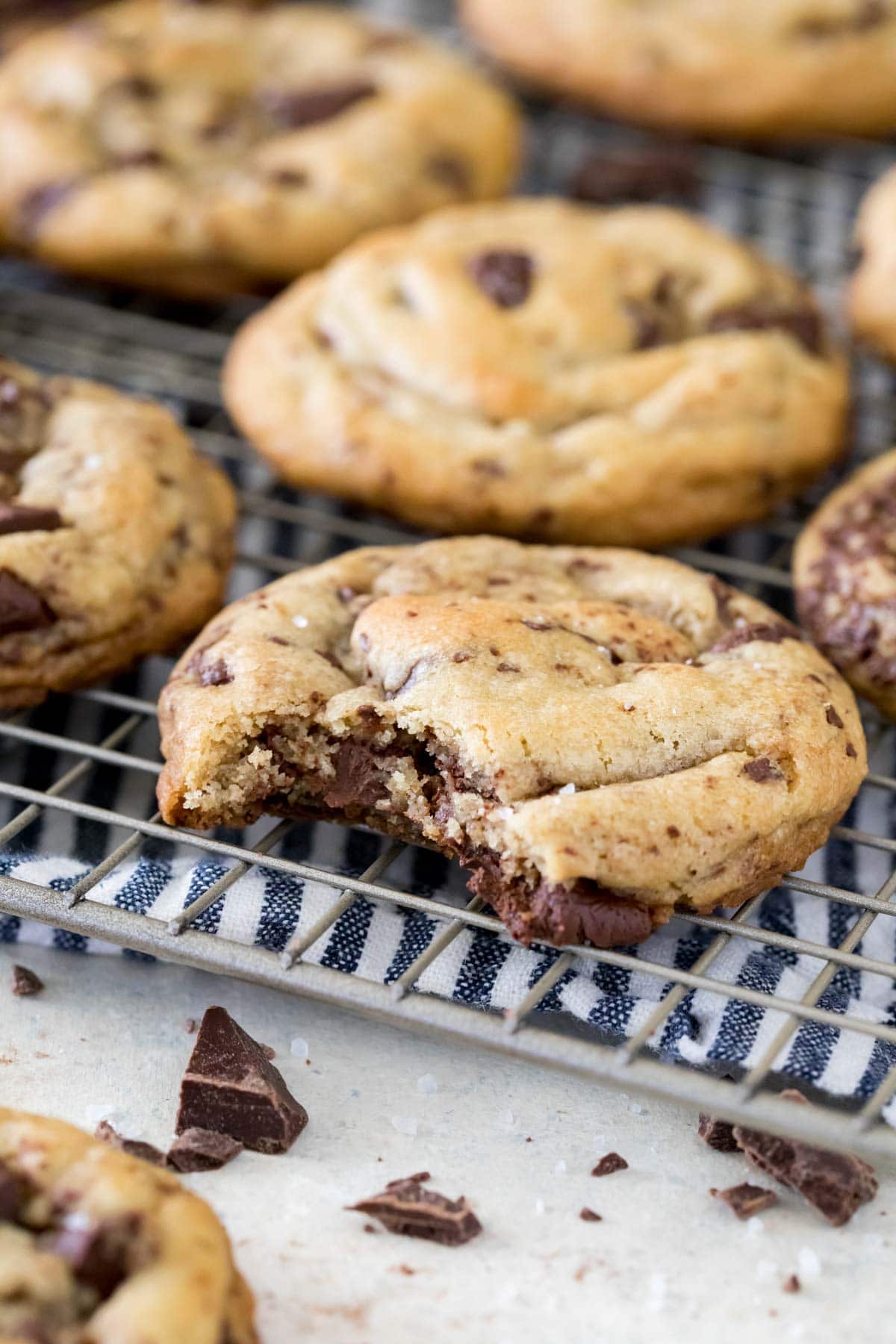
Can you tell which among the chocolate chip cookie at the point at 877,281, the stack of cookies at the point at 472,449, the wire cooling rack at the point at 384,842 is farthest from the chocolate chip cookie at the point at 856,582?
the chocolate chip cookie at the point at 877,281

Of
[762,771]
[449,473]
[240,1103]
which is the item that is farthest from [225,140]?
[240,1103]

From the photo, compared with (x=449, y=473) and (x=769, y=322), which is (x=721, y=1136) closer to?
(x=449, y=473)

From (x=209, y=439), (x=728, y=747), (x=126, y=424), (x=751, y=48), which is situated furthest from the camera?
(x=751, y=48)

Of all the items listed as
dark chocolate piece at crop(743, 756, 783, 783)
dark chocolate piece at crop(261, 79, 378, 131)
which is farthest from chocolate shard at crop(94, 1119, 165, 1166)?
dark chocolate piece at crop(261, 79, 378, 131)

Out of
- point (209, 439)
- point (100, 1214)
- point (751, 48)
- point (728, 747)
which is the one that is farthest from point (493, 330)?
point (100, 1214)

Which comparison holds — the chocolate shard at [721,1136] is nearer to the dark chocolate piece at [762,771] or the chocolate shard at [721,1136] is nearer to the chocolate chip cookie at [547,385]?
the dark chocolate piece at [762,771]

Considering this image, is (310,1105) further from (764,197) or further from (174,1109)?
(764,197)
